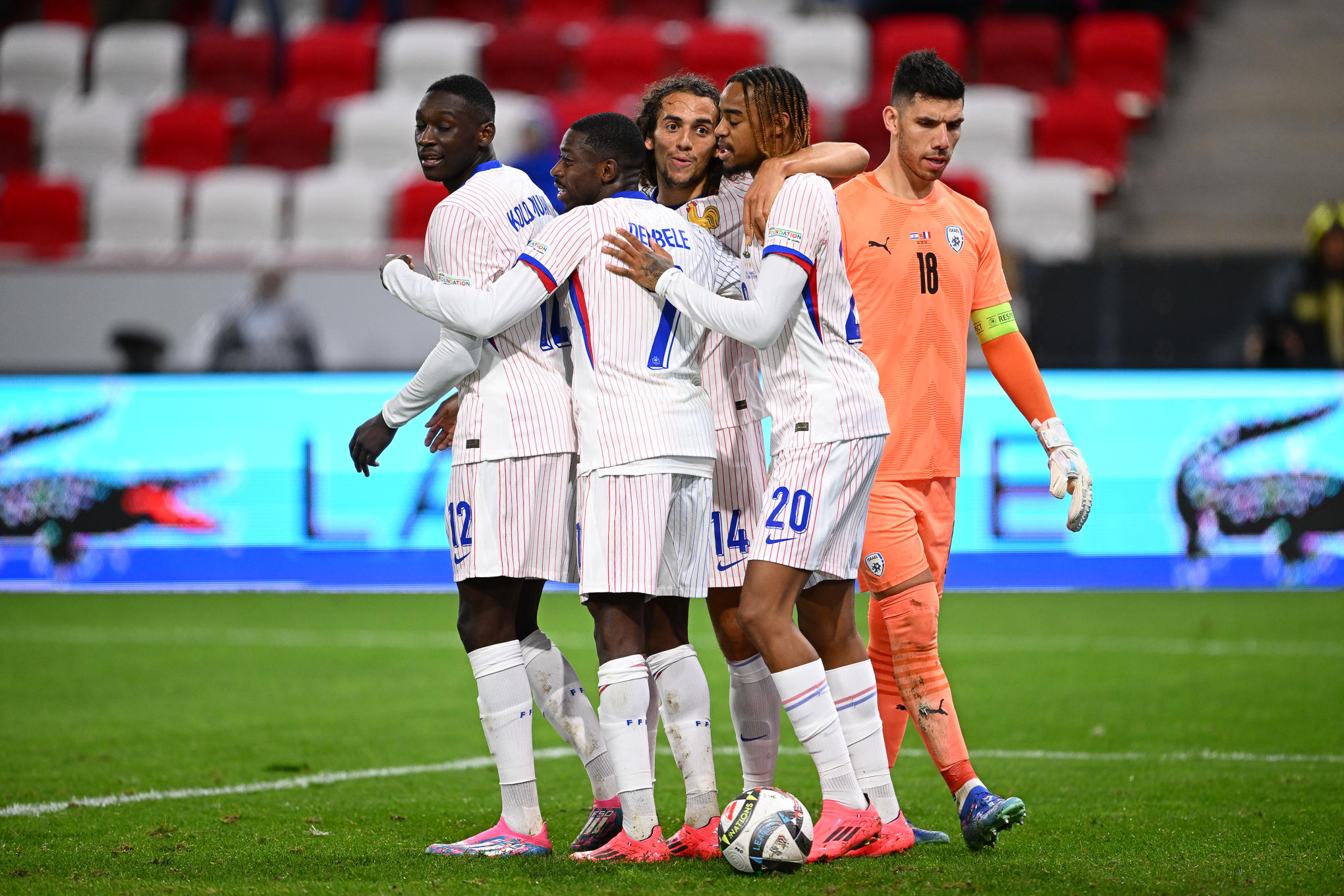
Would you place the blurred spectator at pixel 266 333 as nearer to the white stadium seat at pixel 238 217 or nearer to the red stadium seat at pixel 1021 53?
the white stadium seat at pixel 238 217

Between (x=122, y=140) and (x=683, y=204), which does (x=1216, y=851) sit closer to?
(x=683, y=204)

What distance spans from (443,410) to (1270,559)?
7.16m

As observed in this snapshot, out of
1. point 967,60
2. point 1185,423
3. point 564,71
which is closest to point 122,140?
point 564,71

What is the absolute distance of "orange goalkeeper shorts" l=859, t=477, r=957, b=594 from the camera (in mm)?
4602

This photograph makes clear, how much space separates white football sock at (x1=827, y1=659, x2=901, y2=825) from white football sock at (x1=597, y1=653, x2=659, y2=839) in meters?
0.59

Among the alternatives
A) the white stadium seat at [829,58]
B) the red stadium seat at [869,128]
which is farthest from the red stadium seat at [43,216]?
the red stadium seat at [869,128]

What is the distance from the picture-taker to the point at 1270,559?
10.2m

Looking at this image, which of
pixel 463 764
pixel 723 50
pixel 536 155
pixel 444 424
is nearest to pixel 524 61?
pixel 723 50

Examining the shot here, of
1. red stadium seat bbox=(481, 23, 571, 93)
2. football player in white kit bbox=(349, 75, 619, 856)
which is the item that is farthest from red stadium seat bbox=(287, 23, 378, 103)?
football player in white kit bbox=(349, 75, 619, 856)

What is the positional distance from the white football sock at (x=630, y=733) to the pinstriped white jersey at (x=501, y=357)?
69 cm

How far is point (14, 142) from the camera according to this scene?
16.4m

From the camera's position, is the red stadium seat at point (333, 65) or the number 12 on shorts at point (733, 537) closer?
the number 12 on shorts at point (733, 537)

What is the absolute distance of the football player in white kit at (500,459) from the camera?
443cm

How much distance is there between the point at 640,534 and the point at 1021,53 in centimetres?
1305
